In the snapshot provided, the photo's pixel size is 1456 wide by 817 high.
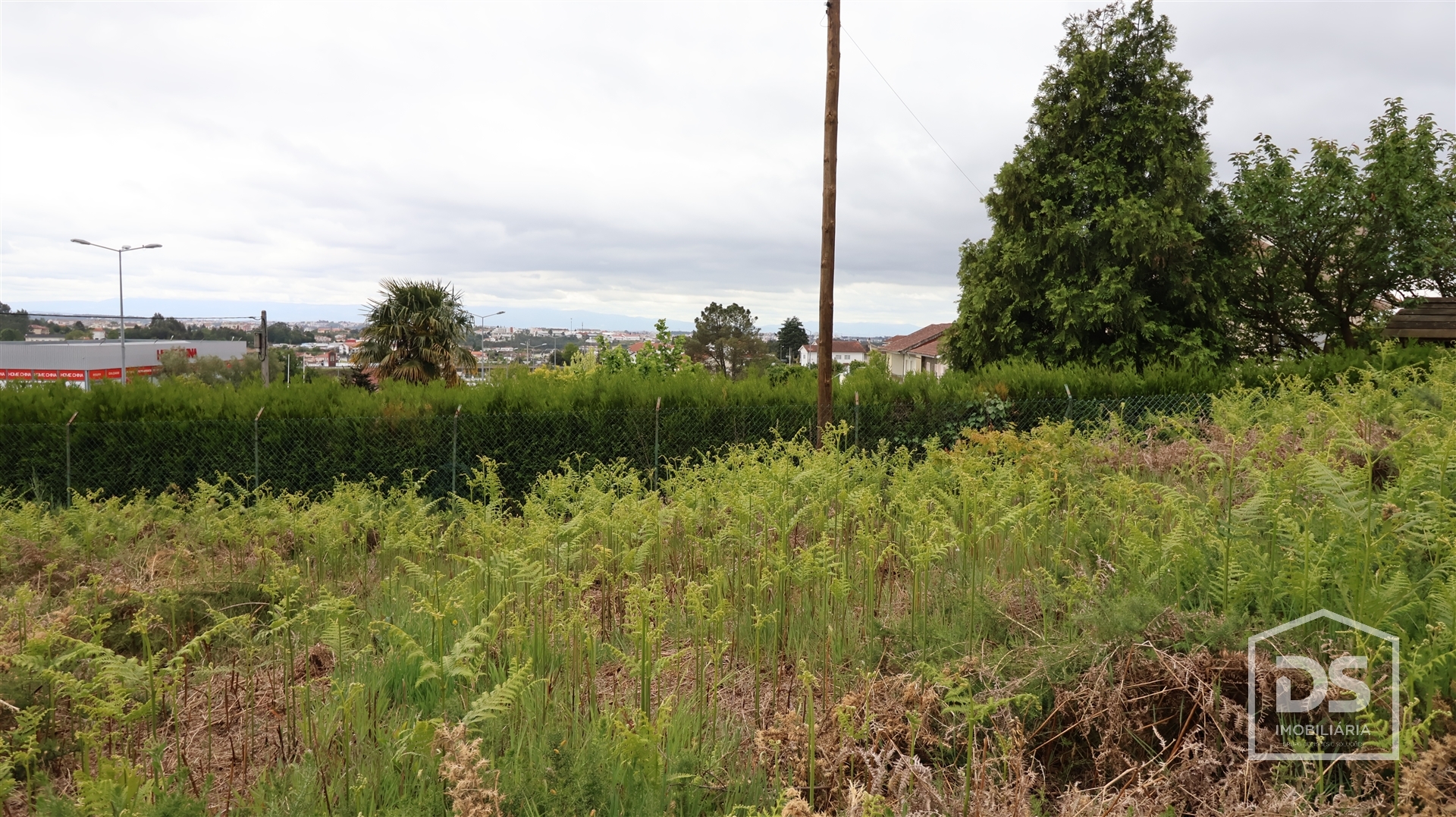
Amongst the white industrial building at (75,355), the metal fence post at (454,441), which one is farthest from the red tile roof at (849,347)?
the metal fence post at (454,441)

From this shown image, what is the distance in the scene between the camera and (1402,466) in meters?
4.03

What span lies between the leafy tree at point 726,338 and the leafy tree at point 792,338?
2487 cm

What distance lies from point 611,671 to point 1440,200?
26.1 m

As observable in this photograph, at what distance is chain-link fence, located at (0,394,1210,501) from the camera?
10617 mm

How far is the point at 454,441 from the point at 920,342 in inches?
2446

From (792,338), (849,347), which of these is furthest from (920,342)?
(849,347)

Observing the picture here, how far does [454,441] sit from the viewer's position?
434 inches

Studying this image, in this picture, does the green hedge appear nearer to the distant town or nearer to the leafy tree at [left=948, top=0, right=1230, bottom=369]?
the leafy tree at [left=948, top=0, right=1230, bottom=369]

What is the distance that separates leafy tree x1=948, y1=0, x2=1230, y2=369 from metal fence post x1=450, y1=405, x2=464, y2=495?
14.2 meters

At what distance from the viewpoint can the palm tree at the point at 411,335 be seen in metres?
23.0

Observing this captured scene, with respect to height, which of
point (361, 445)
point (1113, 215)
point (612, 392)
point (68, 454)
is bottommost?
point (68, 454)

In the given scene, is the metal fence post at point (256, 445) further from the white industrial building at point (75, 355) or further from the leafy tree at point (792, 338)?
the leafy tree at point (792, 338)

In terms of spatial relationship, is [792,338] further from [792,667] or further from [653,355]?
[792,667]

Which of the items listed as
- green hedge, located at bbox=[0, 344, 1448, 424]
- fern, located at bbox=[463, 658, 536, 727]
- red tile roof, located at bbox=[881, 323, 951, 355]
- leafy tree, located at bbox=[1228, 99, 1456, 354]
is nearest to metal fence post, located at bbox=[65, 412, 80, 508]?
green hedge, located at bbox=[0, 344, 1448, 424]
